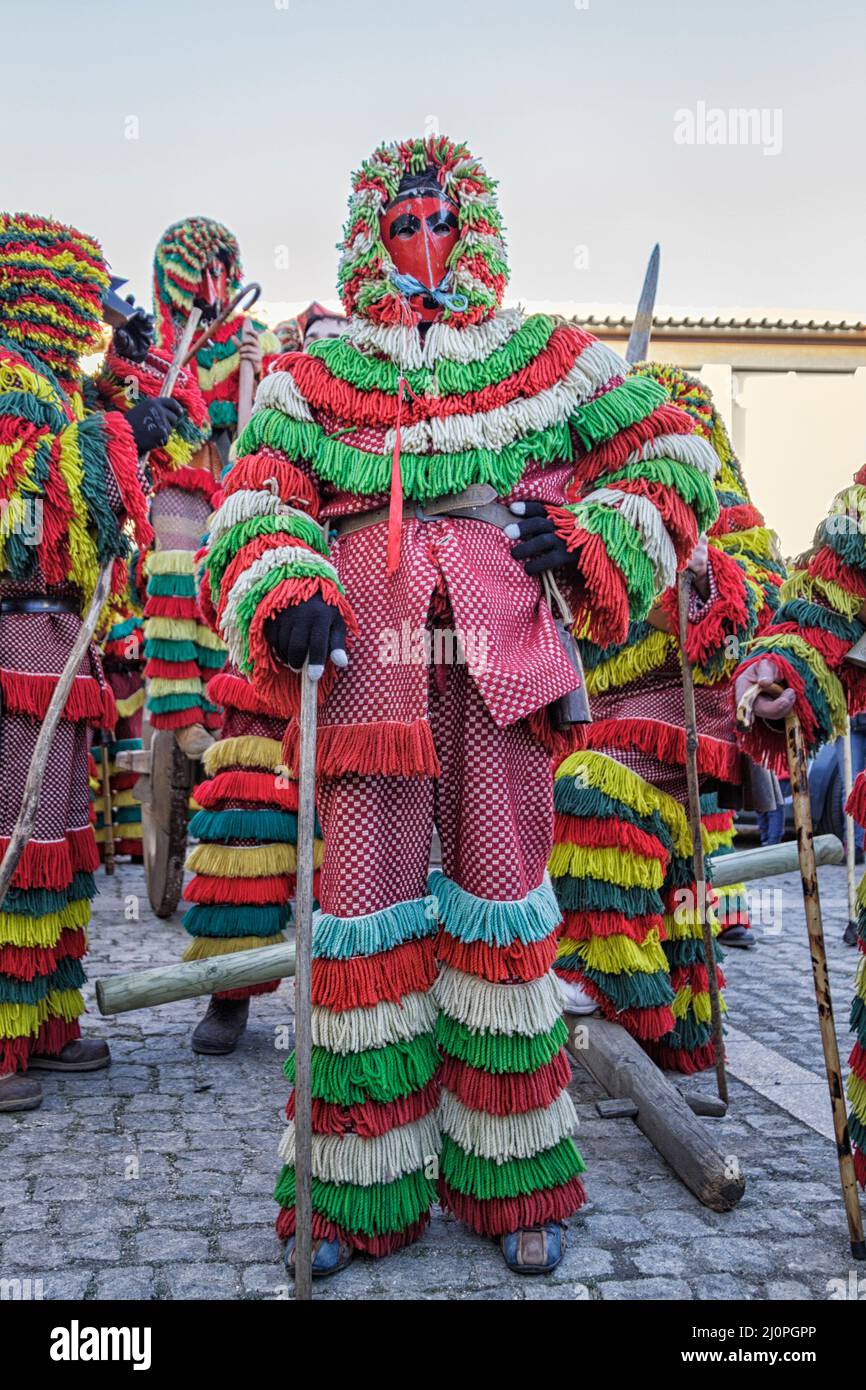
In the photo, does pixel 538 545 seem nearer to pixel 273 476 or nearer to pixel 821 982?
pixel 273 476

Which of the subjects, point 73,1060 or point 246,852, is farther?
point 246,852

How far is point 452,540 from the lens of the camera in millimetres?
2729

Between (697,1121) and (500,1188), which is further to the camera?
(697,1121)

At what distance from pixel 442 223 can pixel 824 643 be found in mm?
1319

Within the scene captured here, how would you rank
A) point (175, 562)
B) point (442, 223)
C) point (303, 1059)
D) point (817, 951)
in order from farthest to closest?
point (175, 562) < point (442, 223) < point (817, 951) < point (303, 1059)

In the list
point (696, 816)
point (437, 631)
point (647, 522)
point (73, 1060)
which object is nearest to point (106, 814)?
point (73, 1060)

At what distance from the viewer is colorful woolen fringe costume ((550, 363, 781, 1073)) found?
154 inches

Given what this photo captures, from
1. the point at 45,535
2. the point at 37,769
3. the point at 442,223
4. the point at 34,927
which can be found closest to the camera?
the point at 442,223

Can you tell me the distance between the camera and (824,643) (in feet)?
9.20

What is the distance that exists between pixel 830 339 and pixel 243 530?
18.1 meters

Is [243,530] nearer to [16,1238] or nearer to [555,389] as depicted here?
[555,389]

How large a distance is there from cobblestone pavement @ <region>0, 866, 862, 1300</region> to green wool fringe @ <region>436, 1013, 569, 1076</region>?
408 mm
